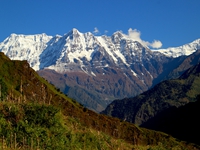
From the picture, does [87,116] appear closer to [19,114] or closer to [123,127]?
[123,127]

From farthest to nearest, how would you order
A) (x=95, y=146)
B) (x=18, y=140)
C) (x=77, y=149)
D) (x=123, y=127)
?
(x=123, y=127), (x=95, y=146), (x=77, y=149), (x=18, y=140)

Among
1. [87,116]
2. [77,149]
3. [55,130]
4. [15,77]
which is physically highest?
[15,77]

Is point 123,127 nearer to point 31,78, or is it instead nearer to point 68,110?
point 68,110

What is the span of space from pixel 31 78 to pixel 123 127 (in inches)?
1820

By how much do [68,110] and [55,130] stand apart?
92.8 m

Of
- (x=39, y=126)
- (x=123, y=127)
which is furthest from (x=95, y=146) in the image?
(x=123, y=127)

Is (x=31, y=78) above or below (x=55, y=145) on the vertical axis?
above

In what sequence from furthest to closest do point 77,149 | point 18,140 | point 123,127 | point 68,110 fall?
point 123,127 < point 68,110 < point 77,149 < point 18,140

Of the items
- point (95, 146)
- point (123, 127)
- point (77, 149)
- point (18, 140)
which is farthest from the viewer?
point (123, 127)

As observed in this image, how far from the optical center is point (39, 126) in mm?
40750

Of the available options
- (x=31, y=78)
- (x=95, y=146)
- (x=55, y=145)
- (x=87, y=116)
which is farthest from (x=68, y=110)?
(x=55, y=145)

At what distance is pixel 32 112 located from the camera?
4106 cm

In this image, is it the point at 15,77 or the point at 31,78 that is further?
the point at 31,78

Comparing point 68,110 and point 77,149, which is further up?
point 68,110
